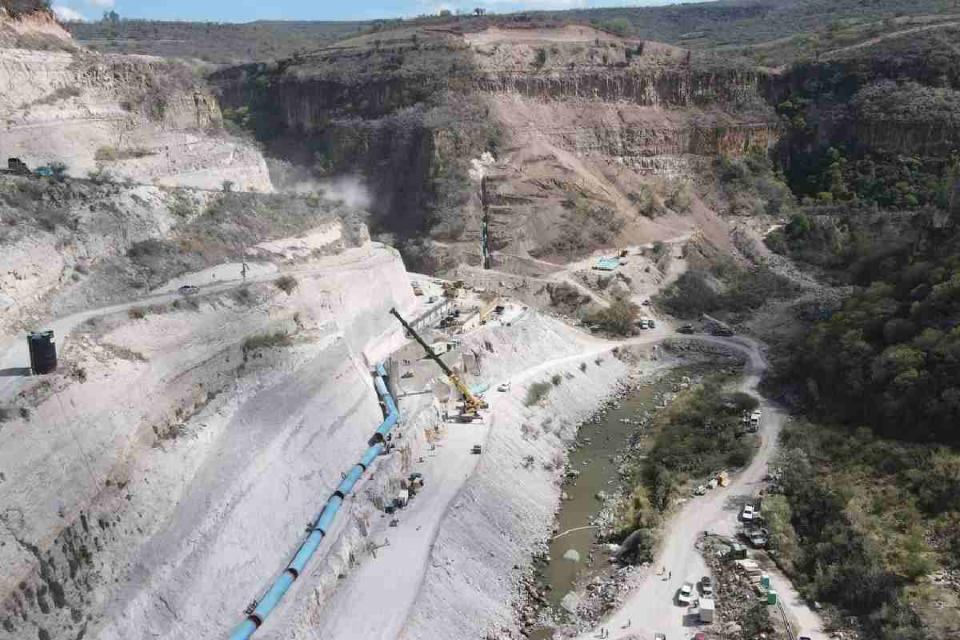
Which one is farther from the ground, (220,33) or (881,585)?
(220,33)

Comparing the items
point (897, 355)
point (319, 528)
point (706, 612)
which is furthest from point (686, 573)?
point (897, 355)

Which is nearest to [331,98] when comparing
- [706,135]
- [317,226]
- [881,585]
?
→ [706,135]

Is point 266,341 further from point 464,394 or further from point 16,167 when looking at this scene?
point 16,167

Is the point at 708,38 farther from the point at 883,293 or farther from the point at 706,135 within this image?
the point at 883,293

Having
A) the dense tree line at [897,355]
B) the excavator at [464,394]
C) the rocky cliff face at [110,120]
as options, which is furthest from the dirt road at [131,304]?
the dense tree line at [897,355]

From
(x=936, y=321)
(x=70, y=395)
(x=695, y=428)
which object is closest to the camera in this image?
(x=70, y=395)

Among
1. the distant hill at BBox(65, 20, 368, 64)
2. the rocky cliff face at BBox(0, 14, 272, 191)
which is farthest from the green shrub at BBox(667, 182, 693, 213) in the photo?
the distant hill at BBox(65, 20, 368, 64)
